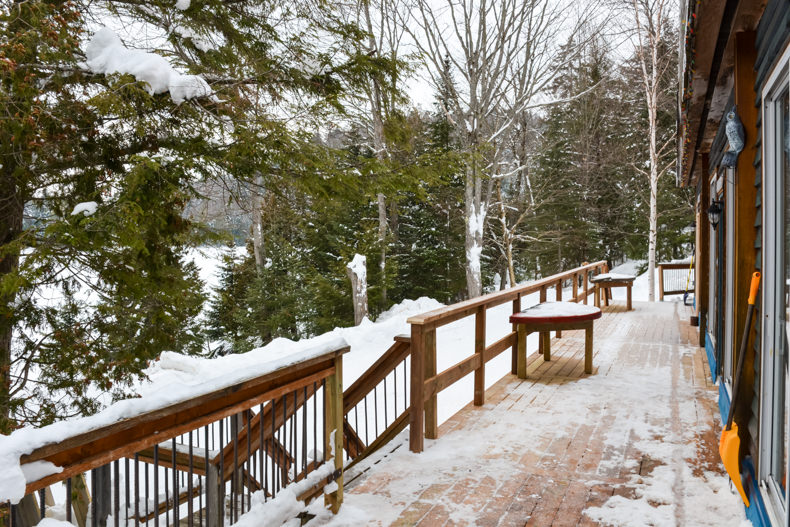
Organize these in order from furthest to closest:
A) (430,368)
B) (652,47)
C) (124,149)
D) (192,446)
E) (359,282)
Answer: (359,282)
(652,47)
(124,149)
(430,368)
(192,446)

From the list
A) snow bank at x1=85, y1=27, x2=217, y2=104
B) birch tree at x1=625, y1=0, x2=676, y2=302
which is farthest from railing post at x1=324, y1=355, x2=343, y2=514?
birch tree at x1=625, y1=0, x2=676, y2=302

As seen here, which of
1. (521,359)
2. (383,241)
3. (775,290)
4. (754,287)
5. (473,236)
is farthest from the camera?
(383,241)

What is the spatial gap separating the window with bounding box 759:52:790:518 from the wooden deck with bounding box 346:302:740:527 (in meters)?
0.66

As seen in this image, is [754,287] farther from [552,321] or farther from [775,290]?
[552,321]

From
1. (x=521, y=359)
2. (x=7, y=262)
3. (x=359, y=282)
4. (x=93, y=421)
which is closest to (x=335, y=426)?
(x=93, y=421)

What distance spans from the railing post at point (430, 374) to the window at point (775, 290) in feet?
6.50

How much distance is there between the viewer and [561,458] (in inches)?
135

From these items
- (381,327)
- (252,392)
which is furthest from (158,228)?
(381,327)

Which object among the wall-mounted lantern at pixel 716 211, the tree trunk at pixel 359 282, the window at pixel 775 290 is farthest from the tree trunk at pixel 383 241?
the window at pixel 775 290

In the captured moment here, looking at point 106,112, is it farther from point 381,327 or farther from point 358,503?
point 381,327

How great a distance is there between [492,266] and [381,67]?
688 inches

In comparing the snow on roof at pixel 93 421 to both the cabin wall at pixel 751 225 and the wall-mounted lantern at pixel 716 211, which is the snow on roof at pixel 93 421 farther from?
the wall-mounted lantern at pixel 716 211

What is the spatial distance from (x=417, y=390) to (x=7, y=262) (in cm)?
416

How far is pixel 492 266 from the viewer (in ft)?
75.1
